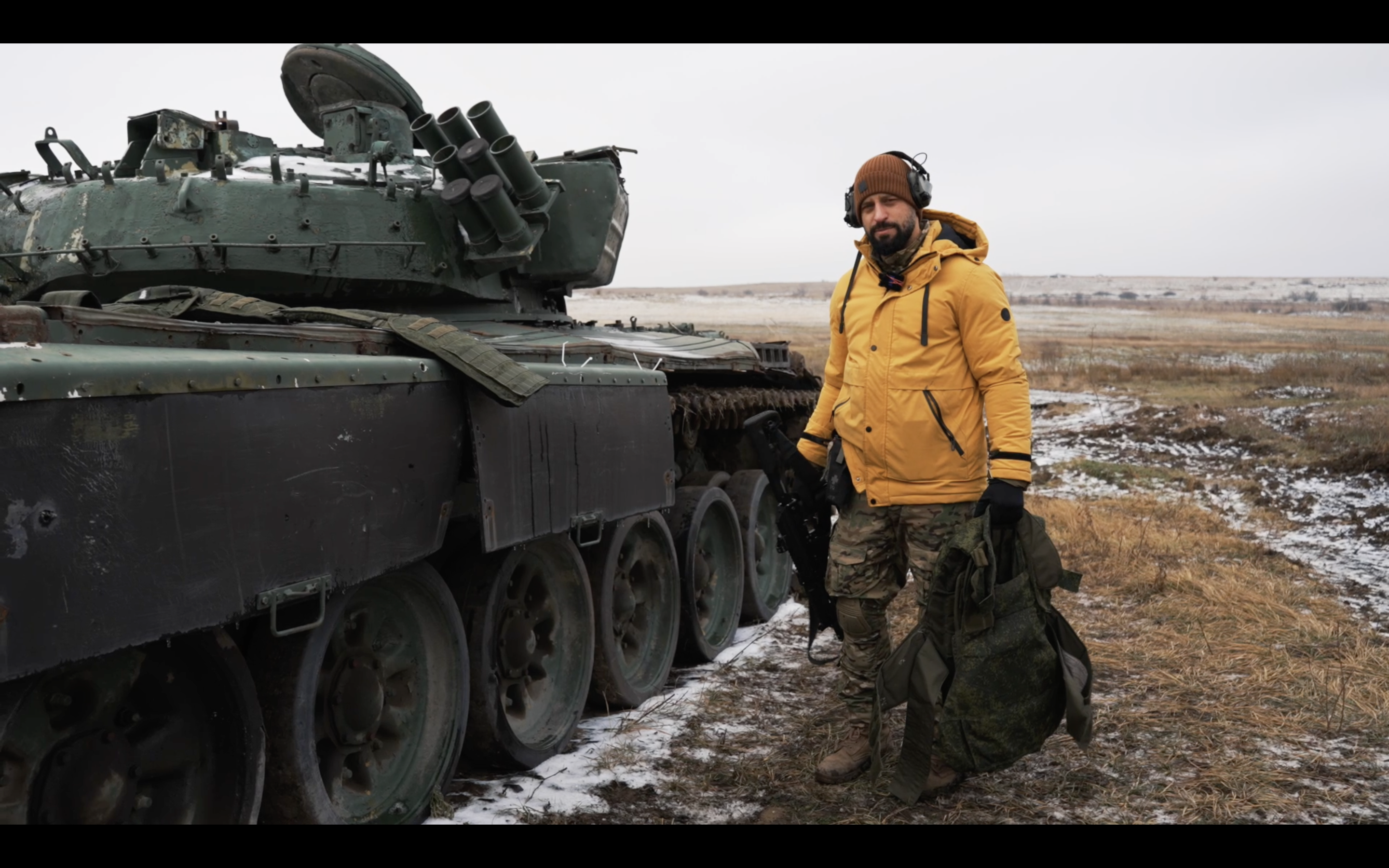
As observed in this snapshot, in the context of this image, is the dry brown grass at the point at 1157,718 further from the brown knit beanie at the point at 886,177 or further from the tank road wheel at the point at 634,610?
the brown knit beanie at the point at 886,177

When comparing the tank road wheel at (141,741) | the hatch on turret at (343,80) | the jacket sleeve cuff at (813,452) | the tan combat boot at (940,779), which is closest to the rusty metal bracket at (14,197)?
the hatch on turret at (343,80)

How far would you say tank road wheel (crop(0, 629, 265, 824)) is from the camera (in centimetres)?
265

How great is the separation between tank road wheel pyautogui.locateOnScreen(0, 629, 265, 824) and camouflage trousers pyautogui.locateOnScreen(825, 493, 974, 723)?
7.15 ft

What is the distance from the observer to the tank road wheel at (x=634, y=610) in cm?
528

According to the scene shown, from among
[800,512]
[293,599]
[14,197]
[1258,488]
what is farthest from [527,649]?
[1258,488]

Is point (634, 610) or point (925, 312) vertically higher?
point (925, 312)

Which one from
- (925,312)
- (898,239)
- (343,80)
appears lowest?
(925,312)

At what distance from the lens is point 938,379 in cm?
405

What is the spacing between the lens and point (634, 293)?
99000 millimetres

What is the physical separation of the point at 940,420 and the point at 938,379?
143 mm

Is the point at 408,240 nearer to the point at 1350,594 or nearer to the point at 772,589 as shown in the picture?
the point at 772,589

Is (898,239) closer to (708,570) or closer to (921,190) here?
(921,190)

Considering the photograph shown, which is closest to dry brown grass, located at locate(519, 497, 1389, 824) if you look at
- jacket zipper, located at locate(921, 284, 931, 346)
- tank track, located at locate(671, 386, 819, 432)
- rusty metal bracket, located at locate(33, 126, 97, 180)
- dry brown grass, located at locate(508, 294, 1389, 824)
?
dry brown grass, located at locate(508, 294, 1389, 824)

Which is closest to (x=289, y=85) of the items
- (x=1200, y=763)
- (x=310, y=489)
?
(x=310, y=489)
